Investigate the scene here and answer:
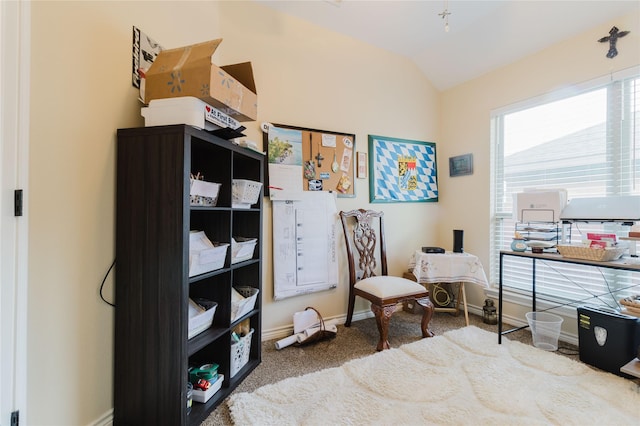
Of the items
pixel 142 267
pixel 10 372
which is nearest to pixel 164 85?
pixel 142 267

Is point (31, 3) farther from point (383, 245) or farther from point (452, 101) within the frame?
point (452, 101)

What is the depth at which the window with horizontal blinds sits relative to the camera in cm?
202

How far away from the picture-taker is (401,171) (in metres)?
3.02

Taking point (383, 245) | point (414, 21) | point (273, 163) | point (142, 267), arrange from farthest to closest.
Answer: point (383, 245) → point (414, 21) → point (273, 163) → point (142, 267)

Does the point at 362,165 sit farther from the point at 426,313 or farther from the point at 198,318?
the point at 198,318

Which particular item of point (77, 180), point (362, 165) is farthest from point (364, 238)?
point (77, 180)

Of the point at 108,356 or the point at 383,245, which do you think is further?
the point at 383,245

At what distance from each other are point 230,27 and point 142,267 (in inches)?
76.3

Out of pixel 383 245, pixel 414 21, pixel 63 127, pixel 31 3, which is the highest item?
pixel 414 21

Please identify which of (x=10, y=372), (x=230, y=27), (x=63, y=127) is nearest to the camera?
(x=10, y=372)

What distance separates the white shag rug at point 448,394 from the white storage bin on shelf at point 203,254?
750 millimetres

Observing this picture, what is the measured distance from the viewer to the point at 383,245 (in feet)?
8.90

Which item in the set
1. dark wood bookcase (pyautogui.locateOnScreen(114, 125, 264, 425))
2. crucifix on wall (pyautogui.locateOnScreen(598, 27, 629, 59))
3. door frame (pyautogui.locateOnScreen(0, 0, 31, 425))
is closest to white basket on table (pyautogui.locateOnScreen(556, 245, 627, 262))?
crucifix on wall (pyautogui.locateOnScreen(598, 27, 629, 59))

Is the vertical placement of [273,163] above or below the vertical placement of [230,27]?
below
